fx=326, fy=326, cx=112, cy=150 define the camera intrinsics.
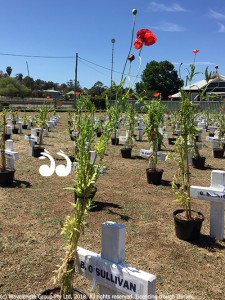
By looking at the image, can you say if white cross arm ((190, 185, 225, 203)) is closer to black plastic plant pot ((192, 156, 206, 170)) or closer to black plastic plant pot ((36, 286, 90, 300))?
black plastic plant pot ((36, 286, 90, 300))

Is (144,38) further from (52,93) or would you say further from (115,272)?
(52,93)

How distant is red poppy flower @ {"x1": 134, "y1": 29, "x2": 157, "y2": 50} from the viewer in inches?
89.8

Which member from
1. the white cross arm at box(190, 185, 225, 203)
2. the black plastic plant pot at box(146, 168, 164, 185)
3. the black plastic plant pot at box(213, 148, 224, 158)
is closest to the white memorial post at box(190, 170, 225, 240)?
the white cross arm at box(190, 185, 225, 203)

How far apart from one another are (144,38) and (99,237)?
2496mm

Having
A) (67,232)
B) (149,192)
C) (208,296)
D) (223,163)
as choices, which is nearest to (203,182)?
(149,192)

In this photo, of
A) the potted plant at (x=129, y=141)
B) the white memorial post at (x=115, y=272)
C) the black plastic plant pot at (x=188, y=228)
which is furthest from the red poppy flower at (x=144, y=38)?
the potted plant at (x=129, y=141)

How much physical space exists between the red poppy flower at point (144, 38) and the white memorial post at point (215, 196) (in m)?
2.09

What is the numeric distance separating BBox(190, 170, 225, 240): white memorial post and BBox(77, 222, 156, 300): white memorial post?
7.39 ft

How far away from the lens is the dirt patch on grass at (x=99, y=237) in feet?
10.0

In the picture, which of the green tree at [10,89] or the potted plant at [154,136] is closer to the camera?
the potted plant at [154,136]

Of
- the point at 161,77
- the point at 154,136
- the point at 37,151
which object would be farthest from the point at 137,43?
the point at 161,77

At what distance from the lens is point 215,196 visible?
3.81 metres

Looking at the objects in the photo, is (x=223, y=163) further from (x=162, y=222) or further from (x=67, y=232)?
(x=67, y=232)

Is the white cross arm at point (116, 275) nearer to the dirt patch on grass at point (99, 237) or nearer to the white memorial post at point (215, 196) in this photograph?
the dirt patch on grass at point (99, 237)
